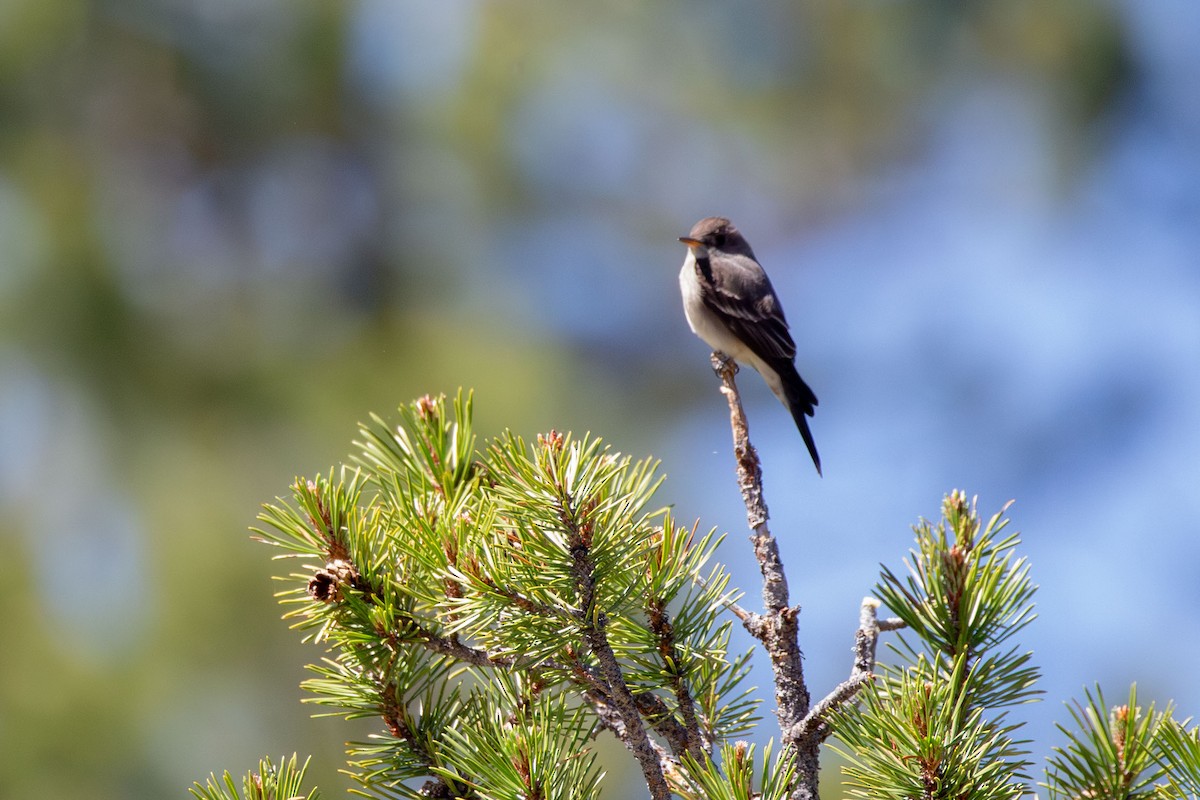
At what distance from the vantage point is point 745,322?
140 inches

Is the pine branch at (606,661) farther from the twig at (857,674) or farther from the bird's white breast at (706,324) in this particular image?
the bird's white breast at (706,324)

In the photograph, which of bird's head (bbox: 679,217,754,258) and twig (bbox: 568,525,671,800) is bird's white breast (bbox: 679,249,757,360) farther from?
twig (bbox: 568,525,671,800)

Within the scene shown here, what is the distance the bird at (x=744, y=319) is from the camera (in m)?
3.46

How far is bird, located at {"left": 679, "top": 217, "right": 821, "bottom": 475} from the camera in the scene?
3.46 meters

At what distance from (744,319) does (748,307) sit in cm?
5

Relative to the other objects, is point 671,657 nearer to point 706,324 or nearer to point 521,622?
point 521,622

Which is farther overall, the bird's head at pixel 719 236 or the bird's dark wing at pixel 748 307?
the bird's head at pixel 719 236

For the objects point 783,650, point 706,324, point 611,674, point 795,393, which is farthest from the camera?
point 706,324

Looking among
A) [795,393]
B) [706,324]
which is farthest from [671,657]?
[706,324]

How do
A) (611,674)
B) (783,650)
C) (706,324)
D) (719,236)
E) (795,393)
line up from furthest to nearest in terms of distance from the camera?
(719,236) → (706,324) → (795,393) → (783,650) → (611,674)

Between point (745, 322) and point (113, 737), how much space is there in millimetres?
2821

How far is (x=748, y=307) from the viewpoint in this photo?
357 cm

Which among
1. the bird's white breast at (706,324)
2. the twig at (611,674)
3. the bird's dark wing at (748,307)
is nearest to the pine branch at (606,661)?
the twig at (611,674)

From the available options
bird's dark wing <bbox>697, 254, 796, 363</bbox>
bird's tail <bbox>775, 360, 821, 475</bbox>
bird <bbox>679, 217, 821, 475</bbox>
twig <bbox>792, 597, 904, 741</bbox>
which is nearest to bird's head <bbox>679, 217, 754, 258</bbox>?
bird <bbox>679, 217, 821, 475</bbox>
